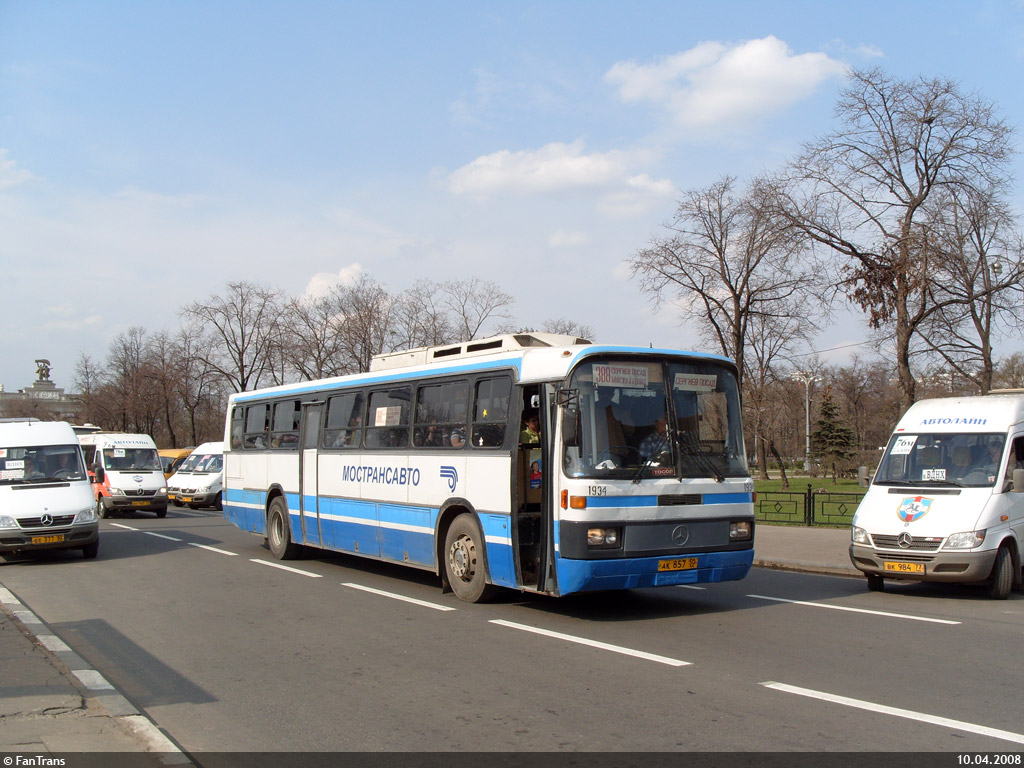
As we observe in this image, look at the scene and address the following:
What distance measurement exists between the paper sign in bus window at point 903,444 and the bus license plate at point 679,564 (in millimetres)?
5000

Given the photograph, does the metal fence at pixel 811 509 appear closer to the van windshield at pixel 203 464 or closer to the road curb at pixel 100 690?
the road curb at pixel 100 690

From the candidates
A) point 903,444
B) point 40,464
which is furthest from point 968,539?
point 40,464

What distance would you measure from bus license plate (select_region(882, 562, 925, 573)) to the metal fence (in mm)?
9632

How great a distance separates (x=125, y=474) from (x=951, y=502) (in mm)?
23396

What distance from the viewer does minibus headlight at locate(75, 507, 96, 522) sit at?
15.5 m

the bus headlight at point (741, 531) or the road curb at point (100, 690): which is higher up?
the bus headlight at point (741, 531)

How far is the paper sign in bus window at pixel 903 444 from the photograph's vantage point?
517 inches

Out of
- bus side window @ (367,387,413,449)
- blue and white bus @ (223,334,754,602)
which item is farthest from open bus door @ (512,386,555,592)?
bus side window @ (367,387,413,449)

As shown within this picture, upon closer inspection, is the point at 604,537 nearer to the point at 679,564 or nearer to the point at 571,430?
the point at 679,564

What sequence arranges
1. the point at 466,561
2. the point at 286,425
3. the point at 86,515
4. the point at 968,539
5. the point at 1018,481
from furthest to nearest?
the point at 286,425 < the point at 86,515 < the point at 1018,481 < the point at 968,539 < the point at 466,561

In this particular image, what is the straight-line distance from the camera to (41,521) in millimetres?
15172

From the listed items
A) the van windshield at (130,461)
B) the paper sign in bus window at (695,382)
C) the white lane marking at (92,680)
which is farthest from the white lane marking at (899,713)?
the van windshield at (130,461)

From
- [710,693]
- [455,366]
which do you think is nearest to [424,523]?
[455,366]

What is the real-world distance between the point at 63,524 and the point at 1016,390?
53.9ft
